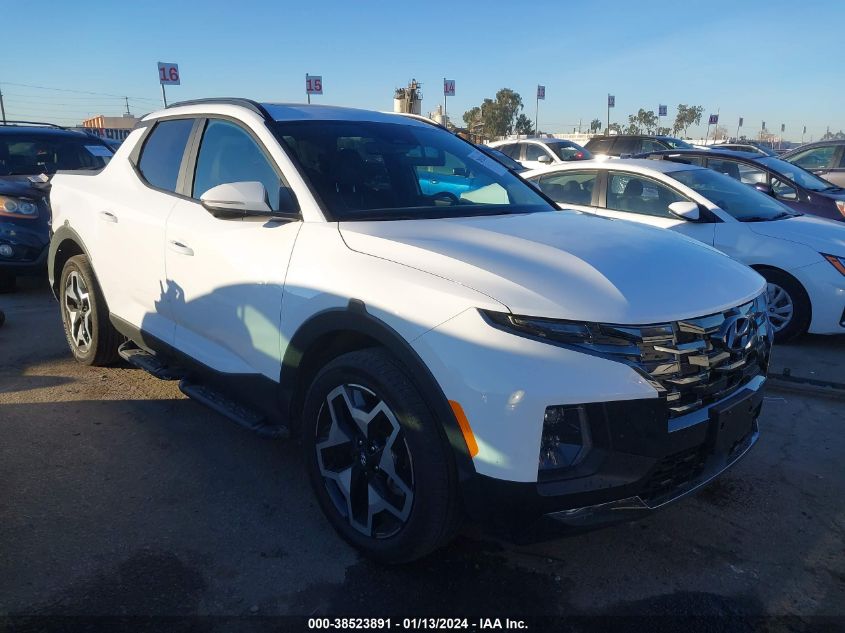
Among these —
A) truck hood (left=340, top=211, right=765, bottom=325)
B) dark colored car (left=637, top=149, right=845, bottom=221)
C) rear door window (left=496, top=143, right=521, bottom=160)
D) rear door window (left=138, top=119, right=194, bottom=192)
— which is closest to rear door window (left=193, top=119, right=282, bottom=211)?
rear door window (left=138, top=119, right=194, bottom=192)

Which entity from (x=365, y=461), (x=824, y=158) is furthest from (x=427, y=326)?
(x=824, y=158)

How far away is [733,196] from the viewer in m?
6.29

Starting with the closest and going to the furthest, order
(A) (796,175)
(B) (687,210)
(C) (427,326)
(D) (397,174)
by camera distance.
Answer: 1. (C) (427,326)
2. (D) (397,174)
3. (B) (687,210)
4. (A) (796,175)

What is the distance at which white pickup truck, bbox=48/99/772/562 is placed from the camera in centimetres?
211

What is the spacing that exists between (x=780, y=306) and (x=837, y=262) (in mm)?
557

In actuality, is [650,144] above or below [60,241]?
above

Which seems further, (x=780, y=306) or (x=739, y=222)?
(x=739, y=222)

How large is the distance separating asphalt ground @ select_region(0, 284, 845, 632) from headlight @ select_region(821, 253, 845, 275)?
209cm

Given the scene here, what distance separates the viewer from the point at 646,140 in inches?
703

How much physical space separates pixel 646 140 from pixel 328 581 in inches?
696

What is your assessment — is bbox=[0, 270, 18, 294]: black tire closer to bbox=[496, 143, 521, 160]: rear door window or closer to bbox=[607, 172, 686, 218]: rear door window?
bbox=[607, 172, 686, 218]: rear door window

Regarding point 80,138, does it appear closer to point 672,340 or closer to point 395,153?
point 395,153

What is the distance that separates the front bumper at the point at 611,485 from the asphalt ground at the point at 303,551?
451 millimetres

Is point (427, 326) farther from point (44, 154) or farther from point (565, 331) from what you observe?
point (44, 154)
